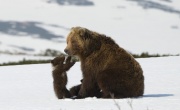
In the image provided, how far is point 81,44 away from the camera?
361 inches

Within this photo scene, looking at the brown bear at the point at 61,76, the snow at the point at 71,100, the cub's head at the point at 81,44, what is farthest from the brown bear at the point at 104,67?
the brown bear at the point at 61,76

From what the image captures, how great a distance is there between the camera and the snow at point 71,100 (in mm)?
7999

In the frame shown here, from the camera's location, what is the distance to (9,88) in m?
11.8

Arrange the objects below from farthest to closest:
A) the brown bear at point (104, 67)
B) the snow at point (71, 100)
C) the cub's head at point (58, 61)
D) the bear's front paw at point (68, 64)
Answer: the cub's head at point (58, 61)
the bear's front paw at point (68, 64)
the brown bear at point (104, 67)
the snow at point (71, 100)

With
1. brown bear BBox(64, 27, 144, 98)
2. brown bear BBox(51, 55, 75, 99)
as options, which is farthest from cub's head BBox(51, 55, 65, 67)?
brown bear BBox(64, 27, 144, 98)

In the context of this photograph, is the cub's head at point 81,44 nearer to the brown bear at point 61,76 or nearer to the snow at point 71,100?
the brown bear at point 61,76

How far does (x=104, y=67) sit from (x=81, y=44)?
0.47 meters

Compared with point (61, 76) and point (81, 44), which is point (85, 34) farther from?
point (61, 76)

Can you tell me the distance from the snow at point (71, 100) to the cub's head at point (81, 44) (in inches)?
27.3

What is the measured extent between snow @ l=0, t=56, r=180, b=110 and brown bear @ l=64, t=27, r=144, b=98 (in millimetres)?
226

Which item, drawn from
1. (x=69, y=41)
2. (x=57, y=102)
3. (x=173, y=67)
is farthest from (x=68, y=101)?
(x=173, y=67)

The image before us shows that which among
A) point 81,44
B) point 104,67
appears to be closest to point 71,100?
point 104,67

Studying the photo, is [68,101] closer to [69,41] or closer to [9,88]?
[69,41]

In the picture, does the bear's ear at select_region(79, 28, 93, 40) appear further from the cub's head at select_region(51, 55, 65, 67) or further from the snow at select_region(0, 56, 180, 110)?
the snow at select_region(0, 56, 180, 110)
